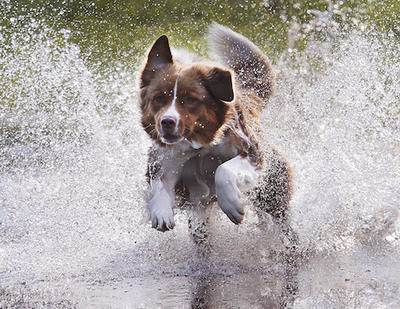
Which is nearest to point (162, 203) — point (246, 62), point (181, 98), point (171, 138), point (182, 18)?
point (171, 138)

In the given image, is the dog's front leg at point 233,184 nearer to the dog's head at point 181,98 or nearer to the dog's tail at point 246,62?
the dog's head at point 181,98

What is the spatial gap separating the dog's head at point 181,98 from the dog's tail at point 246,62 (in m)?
0.59

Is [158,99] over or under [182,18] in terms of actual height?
over

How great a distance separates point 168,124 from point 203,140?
36 centimetres

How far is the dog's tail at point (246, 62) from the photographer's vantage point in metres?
4.22

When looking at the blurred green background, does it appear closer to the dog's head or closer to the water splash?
the water splash

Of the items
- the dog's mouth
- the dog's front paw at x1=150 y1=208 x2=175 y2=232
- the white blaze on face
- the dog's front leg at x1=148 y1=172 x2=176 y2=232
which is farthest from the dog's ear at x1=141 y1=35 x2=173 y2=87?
the dog's front paw at x1=150 y1=208 x2=175 y2=232

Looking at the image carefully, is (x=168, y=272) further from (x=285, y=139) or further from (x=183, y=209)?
(x=285, y=139)

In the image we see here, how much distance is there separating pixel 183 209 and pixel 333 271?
4.20 ft

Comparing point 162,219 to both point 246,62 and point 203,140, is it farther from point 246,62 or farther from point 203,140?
point 246,62

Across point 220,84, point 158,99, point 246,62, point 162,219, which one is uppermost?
point 220,84

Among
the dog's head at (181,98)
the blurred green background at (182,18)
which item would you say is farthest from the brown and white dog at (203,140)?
the blurred green background at (182,18)

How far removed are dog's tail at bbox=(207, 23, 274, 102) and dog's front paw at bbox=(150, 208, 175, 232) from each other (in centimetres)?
115

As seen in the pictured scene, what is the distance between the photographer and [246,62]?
427cm
